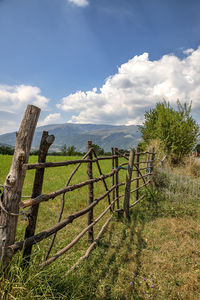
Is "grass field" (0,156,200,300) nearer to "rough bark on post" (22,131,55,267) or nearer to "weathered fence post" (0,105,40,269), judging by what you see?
"rough bark on post" (22,131,55,267)

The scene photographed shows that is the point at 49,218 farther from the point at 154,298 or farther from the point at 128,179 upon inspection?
the point at 154,298

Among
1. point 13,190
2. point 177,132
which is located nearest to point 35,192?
point 13,190

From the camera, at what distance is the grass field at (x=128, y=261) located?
68.6 inches

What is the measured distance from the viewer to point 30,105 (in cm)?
165

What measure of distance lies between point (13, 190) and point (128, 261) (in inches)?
93.0

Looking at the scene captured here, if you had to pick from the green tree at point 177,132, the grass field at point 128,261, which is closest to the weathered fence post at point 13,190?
the grass field at point 128,261

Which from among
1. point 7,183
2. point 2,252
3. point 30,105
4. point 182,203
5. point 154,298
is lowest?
point 154,298

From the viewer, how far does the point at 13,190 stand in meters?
1.54

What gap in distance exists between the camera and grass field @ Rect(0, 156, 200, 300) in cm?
174

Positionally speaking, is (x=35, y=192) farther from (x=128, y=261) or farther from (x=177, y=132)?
(x=177, y=132)

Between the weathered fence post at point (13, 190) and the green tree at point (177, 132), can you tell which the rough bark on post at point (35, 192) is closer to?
the weathered fence post at point (13, 190)

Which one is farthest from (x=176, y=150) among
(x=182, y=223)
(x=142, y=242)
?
(x=142, y=242)

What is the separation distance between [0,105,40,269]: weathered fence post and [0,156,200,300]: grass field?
0.23 metres

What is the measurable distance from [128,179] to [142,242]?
1.39 metres
